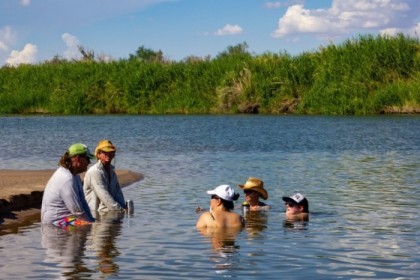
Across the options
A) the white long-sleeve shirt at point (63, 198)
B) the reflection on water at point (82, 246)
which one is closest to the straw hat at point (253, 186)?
the reflection on water at point (82, 246)

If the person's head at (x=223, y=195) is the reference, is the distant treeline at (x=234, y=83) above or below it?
above

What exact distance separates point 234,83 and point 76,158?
46604 millimetres

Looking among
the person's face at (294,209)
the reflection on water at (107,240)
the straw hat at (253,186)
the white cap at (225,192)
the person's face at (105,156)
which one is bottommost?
the reflection on water at (107,240)

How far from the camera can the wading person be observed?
14.5 m

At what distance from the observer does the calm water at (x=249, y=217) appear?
36.6ft

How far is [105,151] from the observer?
47.3 ft

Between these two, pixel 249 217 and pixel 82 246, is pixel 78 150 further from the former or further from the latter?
pixel 249 217

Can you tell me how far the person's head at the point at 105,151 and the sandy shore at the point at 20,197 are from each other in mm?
1562

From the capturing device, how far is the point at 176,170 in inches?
965

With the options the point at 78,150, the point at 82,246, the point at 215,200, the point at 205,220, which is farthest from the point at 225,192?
the point at 78,150

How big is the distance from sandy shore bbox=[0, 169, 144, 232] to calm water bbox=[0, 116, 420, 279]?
536 millimetres

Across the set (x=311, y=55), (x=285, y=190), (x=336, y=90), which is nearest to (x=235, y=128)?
(x=336, y=90)

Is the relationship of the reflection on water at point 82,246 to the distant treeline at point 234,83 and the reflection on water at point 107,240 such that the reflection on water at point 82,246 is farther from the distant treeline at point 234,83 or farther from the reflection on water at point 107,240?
the distant treeline at point 234,83

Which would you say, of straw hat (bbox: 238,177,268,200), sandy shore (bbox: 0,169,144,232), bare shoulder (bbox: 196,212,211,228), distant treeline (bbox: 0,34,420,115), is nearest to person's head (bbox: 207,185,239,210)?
bare shoulder (bbox: 196,212,211,228)
